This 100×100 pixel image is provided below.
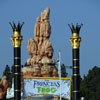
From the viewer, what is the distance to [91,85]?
230ft

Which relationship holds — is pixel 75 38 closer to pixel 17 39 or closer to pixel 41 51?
pixel 17 39

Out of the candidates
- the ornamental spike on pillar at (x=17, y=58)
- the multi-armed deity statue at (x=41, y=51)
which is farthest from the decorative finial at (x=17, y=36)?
the multi-armed deity statue at (x=41, y=51)

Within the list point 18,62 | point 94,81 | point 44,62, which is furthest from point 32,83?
point 94,81

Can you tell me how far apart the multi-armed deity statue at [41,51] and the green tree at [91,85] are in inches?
580

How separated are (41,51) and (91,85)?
20699mm

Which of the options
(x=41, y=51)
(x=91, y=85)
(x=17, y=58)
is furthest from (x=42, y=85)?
(x=91, y=85)

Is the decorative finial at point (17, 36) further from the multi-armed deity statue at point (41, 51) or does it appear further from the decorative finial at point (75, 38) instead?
the multi-armed deity statue at point (41, 51)

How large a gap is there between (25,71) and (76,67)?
19.5 m

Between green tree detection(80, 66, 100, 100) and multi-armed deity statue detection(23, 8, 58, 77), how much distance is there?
14.7 meters

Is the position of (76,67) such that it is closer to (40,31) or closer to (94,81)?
(40,31)

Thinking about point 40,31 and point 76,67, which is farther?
point 40,31

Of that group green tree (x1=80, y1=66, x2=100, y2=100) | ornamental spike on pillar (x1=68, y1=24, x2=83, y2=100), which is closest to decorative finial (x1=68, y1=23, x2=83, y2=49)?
ornamental spike on pillar (x1=68, y1=24, x2=83, y2=100)

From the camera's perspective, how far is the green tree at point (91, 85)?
65.8 meters

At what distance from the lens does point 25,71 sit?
5019 cm
